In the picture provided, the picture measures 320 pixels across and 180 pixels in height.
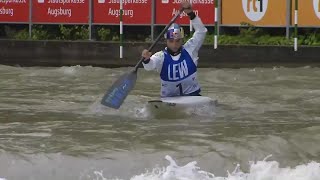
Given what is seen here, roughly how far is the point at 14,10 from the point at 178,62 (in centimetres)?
845

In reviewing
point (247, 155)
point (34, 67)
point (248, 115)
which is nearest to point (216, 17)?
point (34, 67)

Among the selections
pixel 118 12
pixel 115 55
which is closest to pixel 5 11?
pixel 118 12

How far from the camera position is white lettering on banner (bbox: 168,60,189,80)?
9109mm

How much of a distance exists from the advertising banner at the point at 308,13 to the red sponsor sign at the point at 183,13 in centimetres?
179

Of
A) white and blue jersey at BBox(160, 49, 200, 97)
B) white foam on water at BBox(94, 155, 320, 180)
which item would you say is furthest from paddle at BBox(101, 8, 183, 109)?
white foam on water at BBox(94, 155, 320, 180)

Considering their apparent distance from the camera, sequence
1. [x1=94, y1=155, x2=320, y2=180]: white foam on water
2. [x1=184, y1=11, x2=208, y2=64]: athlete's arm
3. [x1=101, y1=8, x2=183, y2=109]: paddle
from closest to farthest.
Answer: [x1=94, y1=155, x2=320, y2=180]: white foam on water
[x1=184, y1=11, x2=208, y2=64]: athlete's arm
[x1=101, y1=8, x2=183, y2=109]: paddle

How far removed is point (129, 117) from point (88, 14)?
282 inches

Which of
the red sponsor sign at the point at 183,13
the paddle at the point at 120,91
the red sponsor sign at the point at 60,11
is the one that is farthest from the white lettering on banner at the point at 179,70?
the red sponsor sign at the point at 60,11

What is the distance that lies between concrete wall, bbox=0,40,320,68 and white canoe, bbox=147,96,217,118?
5.32 meters

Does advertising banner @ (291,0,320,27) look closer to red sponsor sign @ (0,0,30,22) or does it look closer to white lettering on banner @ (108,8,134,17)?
white lettering on banner @ (108,8,134,17)

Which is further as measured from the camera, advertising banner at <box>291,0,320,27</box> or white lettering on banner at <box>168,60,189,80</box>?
advertising banner at <box>291,0,320,27</box>

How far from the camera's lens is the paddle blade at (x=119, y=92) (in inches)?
380

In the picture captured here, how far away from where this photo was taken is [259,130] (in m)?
8.13

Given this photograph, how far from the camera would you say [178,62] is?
29.9 feet
